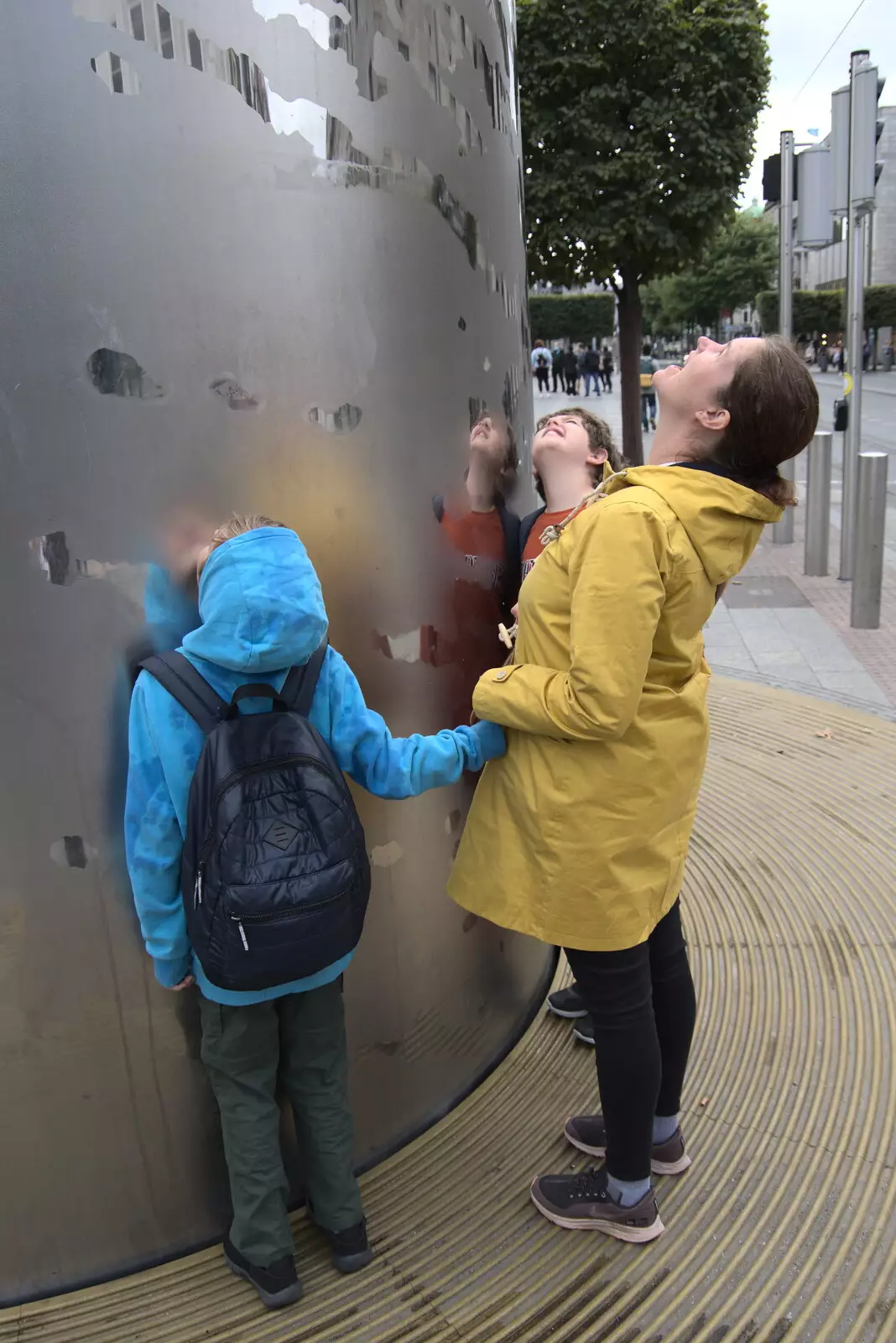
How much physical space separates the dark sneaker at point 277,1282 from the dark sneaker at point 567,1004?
1.11 metres

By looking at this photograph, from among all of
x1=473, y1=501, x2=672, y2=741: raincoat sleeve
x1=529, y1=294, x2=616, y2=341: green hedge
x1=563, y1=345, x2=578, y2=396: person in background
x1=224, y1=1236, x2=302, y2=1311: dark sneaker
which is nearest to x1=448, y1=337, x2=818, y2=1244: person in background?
x1=473, y1=501, x2=672, y2=741: raincoat sleeve

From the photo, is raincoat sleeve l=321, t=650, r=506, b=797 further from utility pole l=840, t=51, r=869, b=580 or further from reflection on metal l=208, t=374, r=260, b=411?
utility pole l=840, t=51, r=869, b=580

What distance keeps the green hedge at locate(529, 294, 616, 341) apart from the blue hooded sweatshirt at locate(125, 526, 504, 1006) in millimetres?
42345

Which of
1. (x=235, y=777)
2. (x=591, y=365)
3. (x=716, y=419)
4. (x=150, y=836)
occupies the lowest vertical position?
(x=150, y=836)

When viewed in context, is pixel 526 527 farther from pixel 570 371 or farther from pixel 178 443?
pixel 570 371

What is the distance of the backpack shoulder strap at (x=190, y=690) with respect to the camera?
1840 millimetres

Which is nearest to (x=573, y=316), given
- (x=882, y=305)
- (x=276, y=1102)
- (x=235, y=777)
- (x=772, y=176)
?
(x=882, y=305)

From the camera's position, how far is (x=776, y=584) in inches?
329

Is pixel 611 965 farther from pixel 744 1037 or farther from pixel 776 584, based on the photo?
pixel 776 584

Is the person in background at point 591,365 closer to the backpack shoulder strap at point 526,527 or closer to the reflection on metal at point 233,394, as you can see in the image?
the backpack shoulder strap at point 526,527

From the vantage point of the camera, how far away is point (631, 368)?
1338 cm

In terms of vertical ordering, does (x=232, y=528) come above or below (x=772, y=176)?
below

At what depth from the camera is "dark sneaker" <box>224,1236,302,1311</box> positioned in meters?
2.10

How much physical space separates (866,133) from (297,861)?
819 cm
